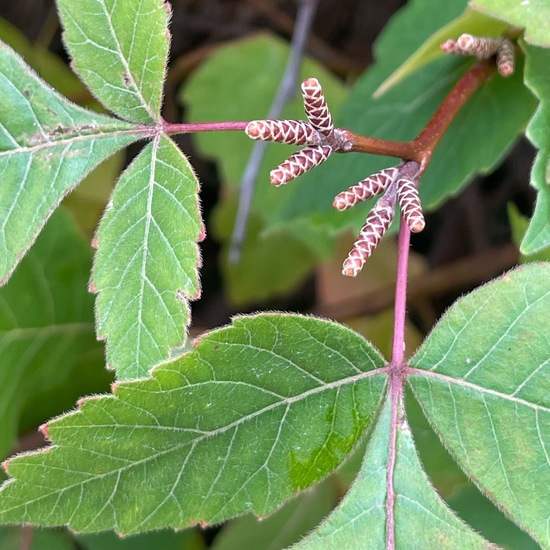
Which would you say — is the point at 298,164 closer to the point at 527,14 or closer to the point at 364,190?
the point at 364,190

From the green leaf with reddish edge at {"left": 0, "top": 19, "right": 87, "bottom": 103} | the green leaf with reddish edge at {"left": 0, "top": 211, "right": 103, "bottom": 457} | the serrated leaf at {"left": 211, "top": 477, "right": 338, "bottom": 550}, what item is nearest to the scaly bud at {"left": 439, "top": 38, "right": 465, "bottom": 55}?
the green leaf with reddish edge at {"left": 0, "top": 211, "right": 103, "bottom": 457}

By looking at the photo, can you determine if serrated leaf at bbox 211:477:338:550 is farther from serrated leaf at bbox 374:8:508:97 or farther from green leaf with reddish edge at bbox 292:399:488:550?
serrated leaf at bbox 374:8:508:97

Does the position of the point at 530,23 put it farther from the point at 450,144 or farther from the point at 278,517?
the point at 278,517

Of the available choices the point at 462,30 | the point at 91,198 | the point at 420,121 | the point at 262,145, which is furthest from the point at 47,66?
the point at 462,30

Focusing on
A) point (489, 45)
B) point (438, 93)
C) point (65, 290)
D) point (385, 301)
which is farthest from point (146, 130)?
point (385, 301)

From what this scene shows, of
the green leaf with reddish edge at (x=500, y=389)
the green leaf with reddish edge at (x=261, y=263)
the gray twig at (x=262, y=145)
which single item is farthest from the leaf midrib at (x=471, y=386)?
the green leaf with reddish edge at (x=261, y=263)

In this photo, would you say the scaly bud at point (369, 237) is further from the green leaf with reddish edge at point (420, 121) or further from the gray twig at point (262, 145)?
the gray twig at point (262, 145)

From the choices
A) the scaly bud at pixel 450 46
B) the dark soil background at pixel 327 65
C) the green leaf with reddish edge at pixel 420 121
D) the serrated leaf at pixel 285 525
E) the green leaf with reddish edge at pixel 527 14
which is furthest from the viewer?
the dark soil background at pixel 327 65

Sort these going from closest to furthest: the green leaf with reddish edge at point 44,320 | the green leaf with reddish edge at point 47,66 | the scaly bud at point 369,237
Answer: the scaly bud at point 369,237
the green leaf with reddish edge at point 44,320
the green leaf with reddish edge at point 47,66
